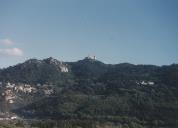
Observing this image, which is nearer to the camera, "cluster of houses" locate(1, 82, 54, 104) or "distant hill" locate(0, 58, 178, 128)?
"distant hill" locate(0, 58, 178, 128)

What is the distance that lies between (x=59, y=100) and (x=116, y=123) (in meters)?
39.5

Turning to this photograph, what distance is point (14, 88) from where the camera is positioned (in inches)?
7613

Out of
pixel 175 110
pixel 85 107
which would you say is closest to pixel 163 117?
pixel 175 110

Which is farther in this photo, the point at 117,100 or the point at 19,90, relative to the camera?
the point at 19,90

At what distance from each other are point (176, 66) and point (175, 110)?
4895 centimetres

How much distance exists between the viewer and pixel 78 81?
196250 mm

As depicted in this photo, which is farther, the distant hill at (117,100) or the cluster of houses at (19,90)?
the cluster of houses at (19,90)

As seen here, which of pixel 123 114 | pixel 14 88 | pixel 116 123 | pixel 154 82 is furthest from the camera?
pixel 14 88

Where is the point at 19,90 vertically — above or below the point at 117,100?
above

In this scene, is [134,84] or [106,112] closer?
[106,112]

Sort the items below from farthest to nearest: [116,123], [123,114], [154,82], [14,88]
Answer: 1. [14,88]
2. [154,82]
3. [123,114]
4. [116,123]

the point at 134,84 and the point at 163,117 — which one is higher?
the point at 134,84

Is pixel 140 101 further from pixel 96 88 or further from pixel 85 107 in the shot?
pixel 96 88

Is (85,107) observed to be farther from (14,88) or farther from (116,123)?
(14,88)
